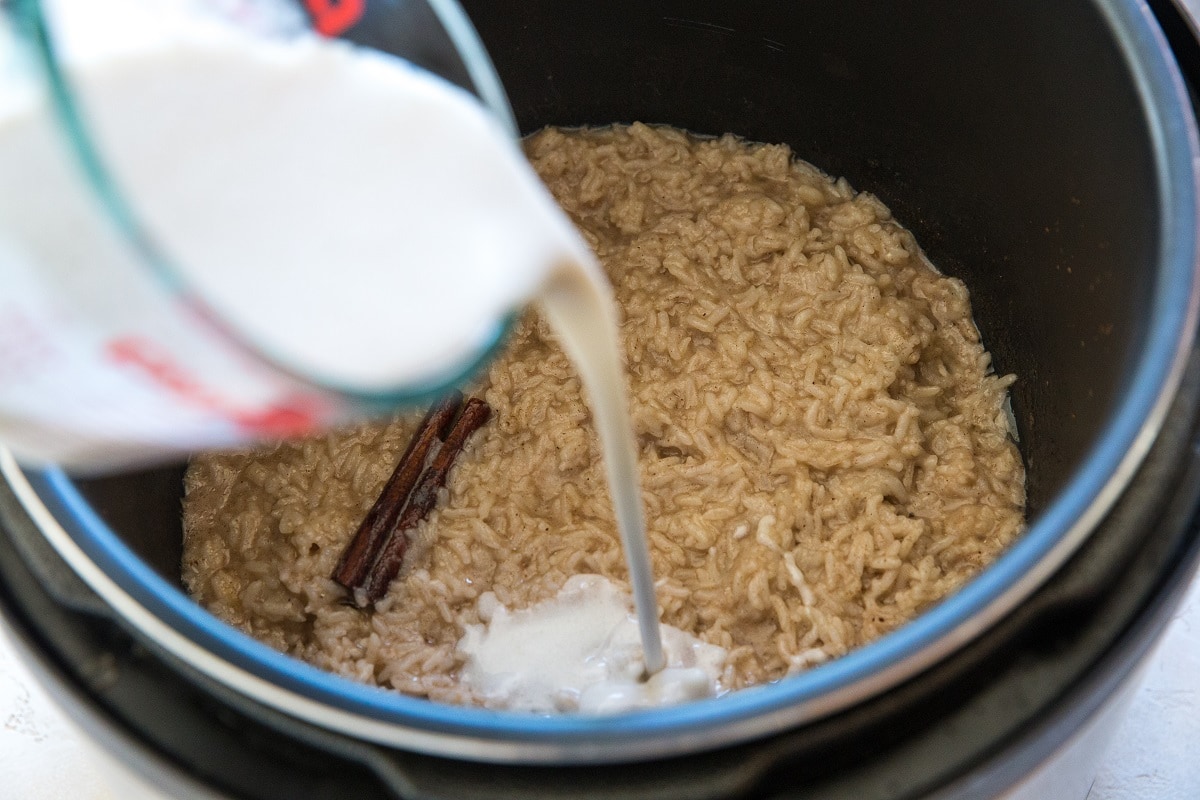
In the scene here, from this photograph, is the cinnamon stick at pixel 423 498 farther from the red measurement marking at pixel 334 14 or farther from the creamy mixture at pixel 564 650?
the red measurement marking at pixel 334 14

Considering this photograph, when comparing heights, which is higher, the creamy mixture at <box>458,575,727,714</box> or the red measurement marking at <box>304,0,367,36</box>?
the red measurement marking at <box>304,0,367,36</box>

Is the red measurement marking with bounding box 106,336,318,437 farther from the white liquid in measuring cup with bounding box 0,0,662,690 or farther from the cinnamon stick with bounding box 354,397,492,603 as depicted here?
the cinnamon stick with bounding box 354,397,492,603

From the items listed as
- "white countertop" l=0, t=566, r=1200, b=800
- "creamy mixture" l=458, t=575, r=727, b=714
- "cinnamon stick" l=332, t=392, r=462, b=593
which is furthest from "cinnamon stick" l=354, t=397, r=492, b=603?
"white countertop" l=0, t=566, r=1200, b=800

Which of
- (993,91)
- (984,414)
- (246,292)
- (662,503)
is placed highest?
(246,292)

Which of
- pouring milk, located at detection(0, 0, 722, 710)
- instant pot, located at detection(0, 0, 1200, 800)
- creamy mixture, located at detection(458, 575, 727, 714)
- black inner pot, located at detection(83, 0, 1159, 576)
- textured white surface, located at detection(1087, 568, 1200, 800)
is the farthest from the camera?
textured white surface, located at detection(1087, 568, 1200, 800)

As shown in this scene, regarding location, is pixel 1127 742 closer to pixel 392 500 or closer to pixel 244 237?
pixel 392 500

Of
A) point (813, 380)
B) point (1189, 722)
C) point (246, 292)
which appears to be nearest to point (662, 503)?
point (813, 380)

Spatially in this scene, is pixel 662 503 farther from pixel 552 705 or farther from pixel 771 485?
pixel 552 705

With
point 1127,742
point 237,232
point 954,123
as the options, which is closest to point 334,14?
point 237,232
